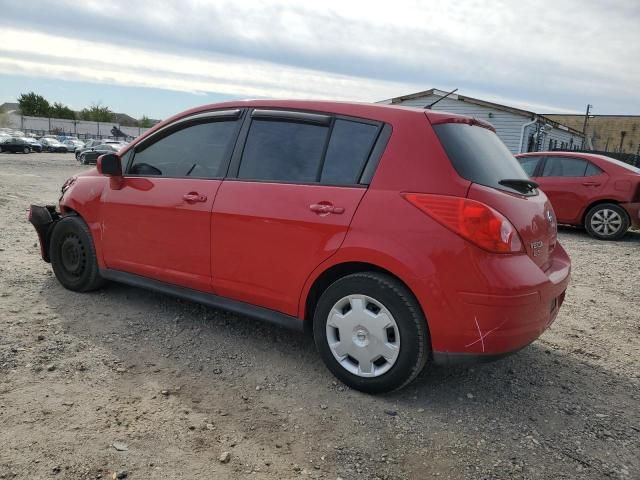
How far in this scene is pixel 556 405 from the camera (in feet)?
10.2

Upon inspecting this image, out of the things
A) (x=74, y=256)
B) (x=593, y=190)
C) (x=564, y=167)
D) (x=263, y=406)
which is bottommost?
(x=263, y=406)

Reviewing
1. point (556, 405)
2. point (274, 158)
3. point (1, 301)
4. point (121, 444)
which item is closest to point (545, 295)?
point (556, 405)

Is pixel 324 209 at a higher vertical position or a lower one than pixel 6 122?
lower

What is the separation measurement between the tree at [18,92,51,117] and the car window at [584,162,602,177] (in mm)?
93429

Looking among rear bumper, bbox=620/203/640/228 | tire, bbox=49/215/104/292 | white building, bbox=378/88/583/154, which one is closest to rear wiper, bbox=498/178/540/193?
tire, bbox=49/215/104/292

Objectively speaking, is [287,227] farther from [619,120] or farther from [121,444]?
[619,120]

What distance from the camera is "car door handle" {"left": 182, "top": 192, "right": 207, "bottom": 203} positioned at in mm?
3613

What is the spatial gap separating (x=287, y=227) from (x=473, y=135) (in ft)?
4.25

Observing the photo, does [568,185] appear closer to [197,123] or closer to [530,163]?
[530,163]

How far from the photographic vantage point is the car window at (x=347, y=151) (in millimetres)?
3072

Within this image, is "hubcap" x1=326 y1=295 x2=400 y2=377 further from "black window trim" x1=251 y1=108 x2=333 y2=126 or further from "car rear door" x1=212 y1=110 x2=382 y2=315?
"black window trim" x1=251 y1=108 x2=333 y2=126

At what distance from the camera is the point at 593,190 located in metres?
9.09

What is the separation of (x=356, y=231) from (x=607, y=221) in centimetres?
776

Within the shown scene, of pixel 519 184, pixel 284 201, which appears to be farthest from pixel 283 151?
pixel 519 184
